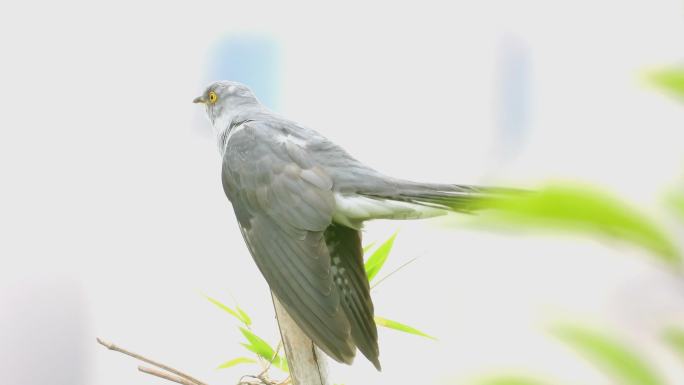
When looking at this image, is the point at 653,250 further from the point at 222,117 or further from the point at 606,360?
the point at 222,117

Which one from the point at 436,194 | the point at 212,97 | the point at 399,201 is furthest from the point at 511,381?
the point at 212,97

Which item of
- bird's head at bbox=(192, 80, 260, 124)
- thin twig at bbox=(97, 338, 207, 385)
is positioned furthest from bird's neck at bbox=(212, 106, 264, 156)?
thin twig at bbox=(97, 338, 207, 385)

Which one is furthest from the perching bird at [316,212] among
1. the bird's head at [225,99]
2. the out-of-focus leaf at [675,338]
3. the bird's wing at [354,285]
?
the out-of-focus leaf at [675,338]

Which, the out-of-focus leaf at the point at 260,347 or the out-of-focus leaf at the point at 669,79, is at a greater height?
the out-of-focus leaf at the point at 669,79

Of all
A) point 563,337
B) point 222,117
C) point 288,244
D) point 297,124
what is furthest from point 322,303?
point 563,337

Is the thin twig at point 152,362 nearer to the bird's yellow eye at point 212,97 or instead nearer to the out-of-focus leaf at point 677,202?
the bird's yellow eye at point 212,97

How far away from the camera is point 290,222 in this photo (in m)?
1.40

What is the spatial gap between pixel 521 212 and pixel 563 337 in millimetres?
38

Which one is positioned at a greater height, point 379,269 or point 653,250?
point 653,250

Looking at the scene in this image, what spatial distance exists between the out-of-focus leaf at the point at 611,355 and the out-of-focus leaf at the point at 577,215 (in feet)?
0.09

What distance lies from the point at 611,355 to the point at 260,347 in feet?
4.20

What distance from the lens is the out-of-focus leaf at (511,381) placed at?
0.21m

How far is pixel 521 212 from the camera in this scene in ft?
0.65

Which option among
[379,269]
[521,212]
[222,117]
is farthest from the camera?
[222,117]
